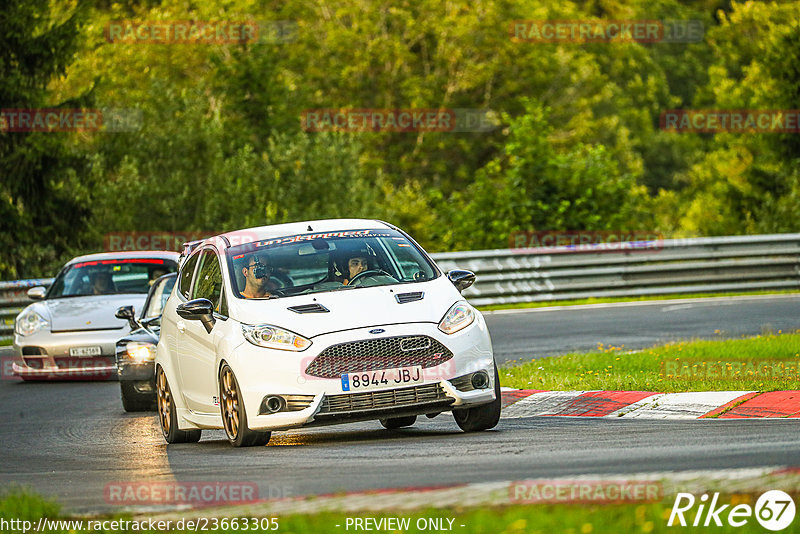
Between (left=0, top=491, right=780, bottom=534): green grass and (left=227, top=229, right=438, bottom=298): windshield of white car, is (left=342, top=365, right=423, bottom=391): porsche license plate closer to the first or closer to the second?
(left=227, top=229, right=438, bottom=298): windshield of white car

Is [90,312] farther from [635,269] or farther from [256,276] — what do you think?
[635,269]

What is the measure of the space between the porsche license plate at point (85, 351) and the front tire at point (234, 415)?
707 centimetres

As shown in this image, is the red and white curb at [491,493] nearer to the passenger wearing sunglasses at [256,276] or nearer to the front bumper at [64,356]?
the passenger wearing sunglasses at [256,276]

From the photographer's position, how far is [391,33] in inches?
2201

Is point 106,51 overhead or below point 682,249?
overhead

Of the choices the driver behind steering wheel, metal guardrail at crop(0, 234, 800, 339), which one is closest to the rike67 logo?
the driver behind steering wheel

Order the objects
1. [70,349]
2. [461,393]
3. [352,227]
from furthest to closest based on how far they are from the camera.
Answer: [70,349], [352,227], [461,393]

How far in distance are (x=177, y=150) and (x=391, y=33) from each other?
22543 mm

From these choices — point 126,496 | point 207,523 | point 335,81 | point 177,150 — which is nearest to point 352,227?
point 126,496

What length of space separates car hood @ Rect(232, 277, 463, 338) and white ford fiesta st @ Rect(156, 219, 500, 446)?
0.4 inches

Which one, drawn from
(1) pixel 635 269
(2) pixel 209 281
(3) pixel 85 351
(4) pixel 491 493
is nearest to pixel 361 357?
(2) pixel 209 281

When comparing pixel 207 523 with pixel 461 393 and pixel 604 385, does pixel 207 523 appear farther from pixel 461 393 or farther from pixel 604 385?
pixel 604 385

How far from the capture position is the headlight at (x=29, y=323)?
1762 centimetres

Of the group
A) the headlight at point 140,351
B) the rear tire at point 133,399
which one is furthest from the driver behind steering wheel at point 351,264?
the rear tire at point 133,399
